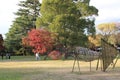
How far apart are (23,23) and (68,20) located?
23.7 meters

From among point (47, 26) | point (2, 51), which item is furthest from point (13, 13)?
point (47, 26)

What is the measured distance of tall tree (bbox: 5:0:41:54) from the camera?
262 ft

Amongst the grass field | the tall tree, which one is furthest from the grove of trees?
the grass field

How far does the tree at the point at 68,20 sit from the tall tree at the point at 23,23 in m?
19.7

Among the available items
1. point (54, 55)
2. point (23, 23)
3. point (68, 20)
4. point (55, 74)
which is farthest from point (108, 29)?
point (55, 74)

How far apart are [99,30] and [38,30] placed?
5839 cm

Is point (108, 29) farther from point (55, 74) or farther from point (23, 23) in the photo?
point (55, 74)

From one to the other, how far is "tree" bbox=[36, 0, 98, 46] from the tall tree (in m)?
19.7

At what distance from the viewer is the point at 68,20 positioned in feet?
190

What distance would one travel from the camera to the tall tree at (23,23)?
7981cm

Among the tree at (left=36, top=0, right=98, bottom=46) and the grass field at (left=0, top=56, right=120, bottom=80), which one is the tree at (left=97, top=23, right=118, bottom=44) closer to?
the tree at (left=36, top=0, right=98, bottom=46)

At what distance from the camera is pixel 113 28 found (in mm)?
114625

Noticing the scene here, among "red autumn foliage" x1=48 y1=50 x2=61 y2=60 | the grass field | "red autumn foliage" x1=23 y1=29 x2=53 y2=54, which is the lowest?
"red autumn foliage" x1=48 y1=50 x2=61 y2=60

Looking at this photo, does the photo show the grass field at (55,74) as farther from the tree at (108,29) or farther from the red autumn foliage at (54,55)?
the tree at (108,29)
